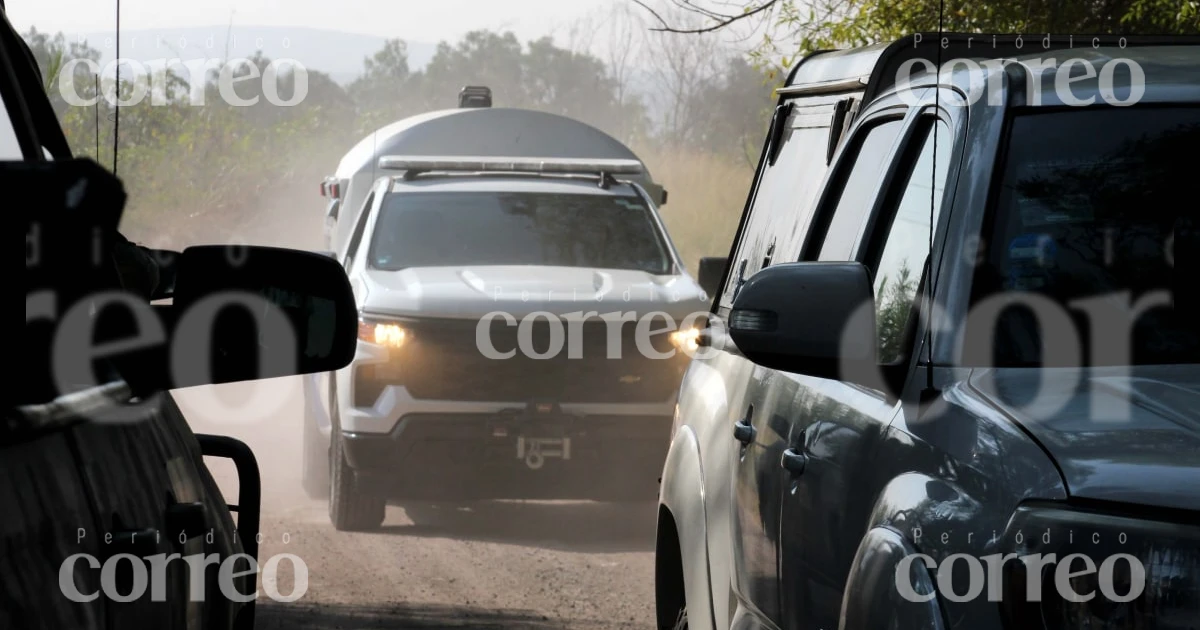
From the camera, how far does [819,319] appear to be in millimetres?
2924

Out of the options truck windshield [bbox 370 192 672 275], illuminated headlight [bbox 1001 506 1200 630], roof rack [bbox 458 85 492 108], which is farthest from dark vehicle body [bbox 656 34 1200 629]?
roof rack [bbox 458 85 492 108]

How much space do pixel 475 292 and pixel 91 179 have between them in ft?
27.0

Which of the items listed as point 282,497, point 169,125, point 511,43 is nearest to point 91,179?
point 282,497

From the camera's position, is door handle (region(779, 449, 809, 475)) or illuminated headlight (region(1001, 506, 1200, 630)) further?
door handle (region(779, 449, 809, 475))

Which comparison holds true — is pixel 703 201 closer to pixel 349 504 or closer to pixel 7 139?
pixel 349 504

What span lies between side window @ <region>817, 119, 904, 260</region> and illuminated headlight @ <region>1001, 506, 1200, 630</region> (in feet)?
4.50

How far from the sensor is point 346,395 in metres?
9.56

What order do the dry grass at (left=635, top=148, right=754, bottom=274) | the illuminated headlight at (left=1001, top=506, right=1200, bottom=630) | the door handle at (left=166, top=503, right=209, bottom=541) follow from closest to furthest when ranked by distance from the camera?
1. the door handle at (left=166, top=503, right=209, bottom=541)
2. the illuminated headlight at (left=1001, top=506, right=1200, bottom=630)
3. the dry grass at (left=635, top=148, right=754, bottom=274)

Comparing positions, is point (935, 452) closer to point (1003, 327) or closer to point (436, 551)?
point (1003, 327)

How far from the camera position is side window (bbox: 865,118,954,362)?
3287 mm

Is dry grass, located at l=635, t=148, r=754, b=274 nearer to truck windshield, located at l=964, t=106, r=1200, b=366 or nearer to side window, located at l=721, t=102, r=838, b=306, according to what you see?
side window, located at l=721, t=102, r=838, b=306

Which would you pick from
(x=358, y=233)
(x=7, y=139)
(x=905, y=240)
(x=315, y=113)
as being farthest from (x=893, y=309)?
(x=315, y=113)

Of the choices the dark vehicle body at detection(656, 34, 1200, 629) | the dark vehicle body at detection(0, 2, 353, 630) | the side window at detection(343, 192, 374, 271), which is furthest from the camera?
the side window at detection(343, 192, 374, 271)

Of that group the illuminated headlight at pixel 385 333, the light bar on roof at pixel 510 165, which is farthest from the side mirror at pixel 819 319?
the light bar on roof at pixel 510 165
